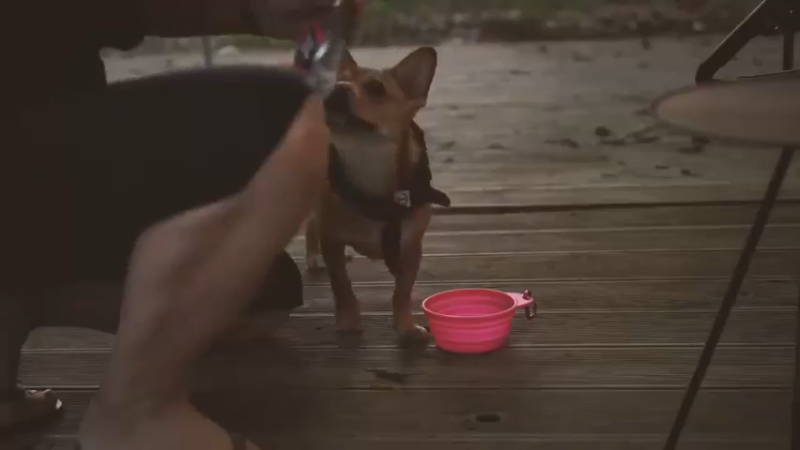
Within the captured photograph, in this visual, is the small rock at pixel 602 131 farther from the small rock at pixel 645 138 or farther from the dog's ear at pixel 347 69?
the dog's ear at pixel 347 69

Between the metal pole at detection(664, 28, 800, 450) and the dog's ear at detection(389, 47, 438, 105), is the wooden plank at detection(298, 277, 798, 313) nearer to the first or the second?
the dog's ear at detection(389, 47, 438, 105)

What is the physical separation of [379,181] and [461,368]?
1.30ft

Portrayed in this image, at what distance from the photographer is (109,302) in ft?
4.32

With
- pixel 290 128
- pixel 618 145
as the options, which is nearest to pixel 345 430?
pixel 290 128

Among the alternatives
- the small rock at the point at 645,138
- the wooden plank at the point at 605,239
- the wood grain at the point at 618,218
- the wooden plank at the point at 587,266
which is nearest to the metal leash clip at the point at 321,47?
the wooden plank at the point at 587,266

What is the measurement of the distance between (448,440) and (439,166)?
1640mm

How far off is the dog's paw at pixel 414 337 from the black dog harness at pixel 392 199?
11cm

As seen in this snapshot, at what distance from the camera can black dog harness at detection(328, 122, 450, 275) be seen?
61.3 inches

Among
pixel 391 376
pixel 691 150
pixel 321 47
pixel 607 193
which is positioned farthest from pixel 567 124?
pixel 321 47

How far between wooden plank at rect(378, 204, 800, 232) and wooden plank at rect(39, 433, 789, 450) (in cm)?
95

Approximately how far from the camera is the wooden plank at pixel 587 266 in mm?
1756

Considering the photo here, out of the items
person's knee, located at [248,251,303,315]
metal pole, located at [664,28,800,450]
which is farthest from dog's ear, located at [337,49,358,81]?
metal pole, located at [664,28,800,450]

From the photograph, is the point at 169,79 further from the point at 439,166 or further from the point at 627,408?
the point at 439,166

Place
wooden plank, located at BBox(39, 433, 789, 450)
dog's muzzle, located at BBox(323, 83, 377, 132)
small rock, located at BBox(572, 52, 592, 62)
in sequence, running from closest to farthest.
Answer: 1. wooden plank, located at BBox(39, 433, 789, 450)
2. dog's muzzle, located at BBox(323, 83, 377, 132)
3. small rock, located at BBox(572, 52, 592, 62)
